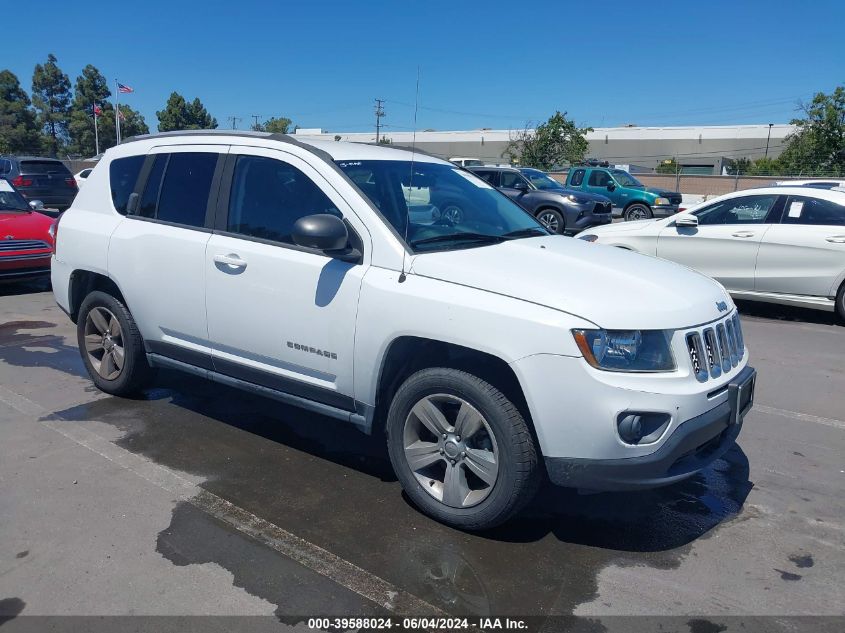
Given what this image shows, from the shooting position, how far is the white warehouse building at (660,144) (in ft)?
214

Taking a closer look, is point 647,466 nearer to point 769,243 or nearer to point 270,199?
point 270,199

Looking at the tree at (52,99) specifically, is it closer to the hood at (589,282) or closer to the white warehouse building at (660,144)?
the white warehouse building at (660,144)

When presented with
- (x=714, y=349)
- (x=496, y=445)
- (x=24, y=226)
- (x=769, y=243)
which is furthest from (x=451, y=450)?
(x=24, y=226)

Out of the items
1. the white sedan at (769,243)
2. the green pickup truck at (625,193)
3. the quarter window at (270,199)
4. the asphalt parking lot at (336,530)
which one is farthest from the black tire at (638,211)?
the quarter window at (270,199)

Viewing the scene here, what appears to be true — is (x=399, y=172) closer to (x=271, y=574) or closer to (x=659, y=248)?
(x=271, y=574)

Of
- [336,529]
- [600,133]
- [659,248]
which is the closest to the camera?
[336,529]

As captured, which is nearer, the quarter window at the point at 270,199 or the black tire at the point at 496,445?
the black tire at the point at 496,445

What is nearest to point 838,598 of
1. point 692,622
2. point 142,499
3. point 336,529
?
point 692,622

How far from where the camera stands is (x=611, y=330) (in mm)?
3182

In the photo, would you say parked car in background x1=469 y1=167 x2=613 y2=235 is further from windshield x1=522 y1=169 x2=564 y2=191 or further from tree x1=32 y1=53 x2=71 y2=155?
tree x1=32 y1=53 x2=71 y2=155

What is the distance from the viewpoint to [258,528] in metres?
3.61

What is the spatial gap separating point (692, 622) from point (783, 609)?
1.42 ft

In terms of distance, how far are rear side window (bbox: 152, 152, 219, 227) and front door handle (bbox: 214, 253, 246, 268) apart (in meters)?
0.40

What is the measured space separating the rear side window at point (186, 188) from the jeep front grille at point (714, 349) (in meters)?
3.09
